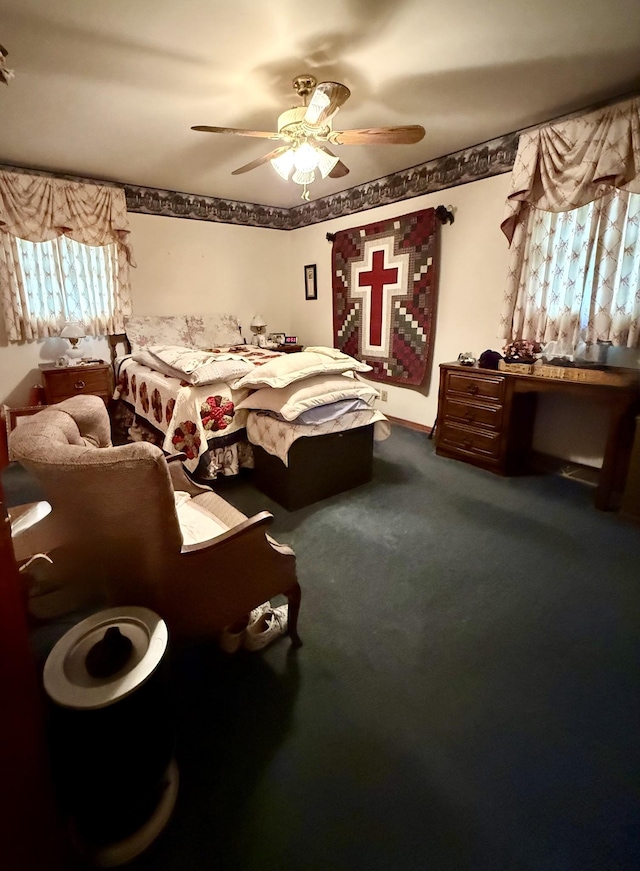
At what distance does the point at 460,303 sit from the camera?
3600 mm

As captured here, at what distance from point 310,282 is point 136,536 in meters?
4.73

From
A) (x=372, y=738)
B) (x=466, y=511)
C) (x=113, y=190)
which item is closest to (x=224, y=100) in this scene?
(x=113, y=190)

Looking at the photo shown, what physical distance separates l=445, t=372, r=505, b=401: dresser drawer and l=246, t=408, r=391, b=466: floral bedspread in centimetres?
77

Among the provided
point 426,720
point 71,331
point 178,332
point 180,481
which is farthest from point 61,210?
point 426,720

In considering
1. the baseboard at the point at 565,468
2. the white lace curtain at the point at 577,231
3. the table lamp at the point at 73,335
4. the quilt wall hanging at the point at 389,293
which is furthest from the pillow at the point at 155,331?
the baseboard at the point at 565,468

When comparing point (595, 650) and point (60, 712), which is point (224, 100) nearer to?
point (60, 712)

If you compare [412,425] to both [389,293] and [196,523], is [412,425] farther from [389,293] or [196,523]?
[196,523]

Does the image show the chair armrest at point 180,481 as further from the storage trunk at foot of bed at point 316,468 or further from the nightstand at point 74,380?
the nightstand at point 74,380

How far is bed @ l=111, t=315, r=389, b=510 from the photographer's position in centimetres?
254

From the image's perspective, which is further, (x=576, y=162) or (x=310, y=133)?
(x=576, y=162)

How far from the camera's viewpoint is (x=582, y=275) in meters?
2.72

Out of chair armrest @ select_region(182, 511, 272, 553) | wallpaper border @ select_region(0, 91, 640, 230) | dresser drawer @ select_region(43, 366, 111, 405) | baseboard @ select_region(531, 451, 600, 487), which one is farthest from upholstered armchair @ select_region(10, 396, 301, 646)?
wallpaper border @ select_region(0, 91, 640, 230)

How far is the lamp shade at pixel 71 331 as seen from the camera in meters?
3.73

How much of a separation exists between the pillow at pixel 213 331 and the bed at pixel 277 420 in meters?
1.74
